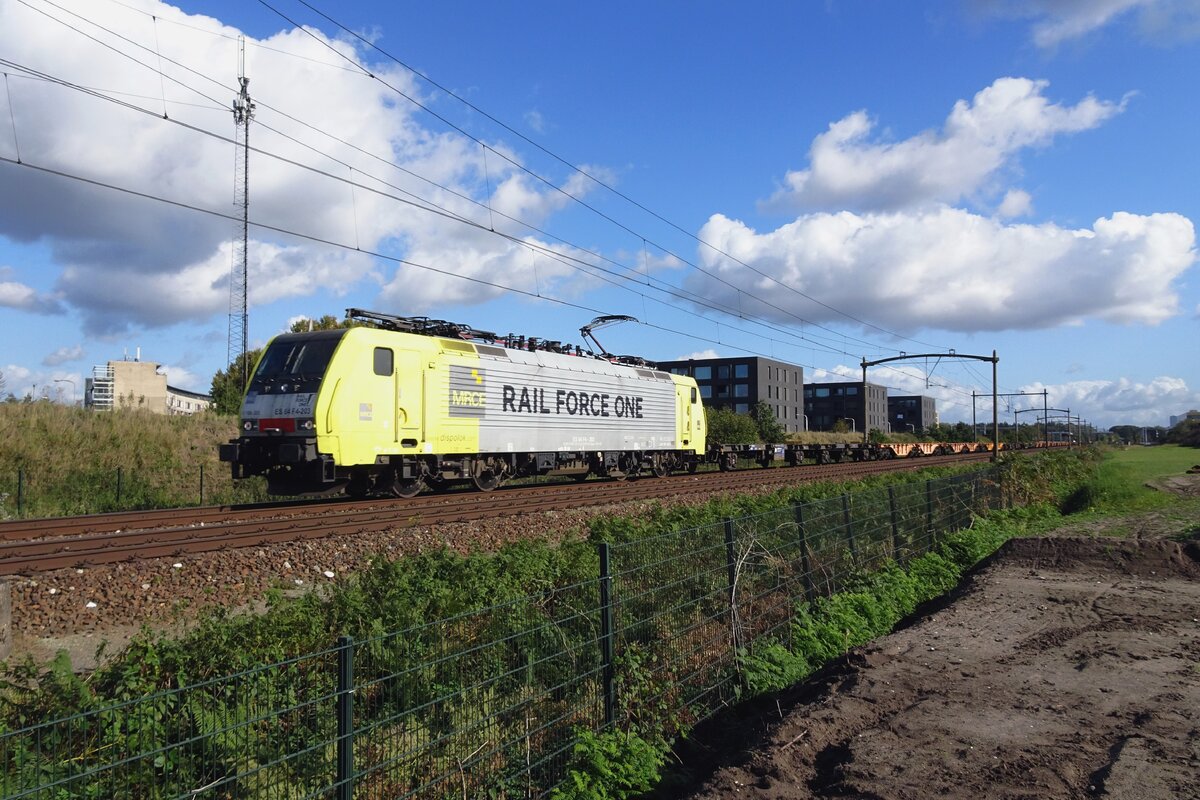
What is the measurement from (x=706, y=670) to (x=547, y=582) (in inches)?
77.3

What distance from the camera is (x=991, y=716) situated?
18.0ft

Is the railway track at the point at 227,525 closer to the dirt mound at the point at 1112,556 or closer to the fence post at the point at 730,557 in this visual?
the fence post at the point at 730,557

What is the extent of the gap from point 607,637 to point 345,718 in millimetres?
2207

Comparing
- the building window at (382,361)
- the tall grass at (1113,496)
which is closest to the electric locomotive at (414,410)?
the building window at (382,361)

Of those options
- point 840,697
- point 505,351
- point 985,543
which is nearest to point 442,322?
point 505,351

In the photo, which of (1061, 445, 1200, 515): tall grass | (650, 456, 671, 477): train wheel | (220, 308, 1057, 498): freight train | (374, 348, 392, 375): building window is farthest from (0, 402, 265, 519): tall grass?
(1061, 445, 1200, 515): tall grass

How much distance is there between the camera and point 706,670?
6.57 meters

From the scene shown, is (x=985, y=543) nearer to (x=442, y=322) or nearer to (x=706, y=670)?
(x=706, y=670)

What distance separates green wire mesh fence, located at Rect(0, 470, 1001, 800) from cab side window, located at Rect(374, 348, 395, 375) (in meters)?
10.1

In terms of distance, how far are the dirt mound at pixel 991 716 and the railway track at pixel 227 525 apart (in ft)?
25.1

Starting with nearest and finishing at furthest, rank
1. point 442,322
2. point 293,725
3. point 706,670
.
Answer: point 293,725 < point 706,670 < point 442,322

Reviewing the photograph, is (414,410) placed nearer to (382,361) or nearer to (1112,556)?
(382,361)

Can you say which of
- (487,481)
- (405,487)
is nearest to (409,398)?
(405,487)

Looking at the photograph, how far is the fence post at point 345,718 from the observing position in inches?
138
